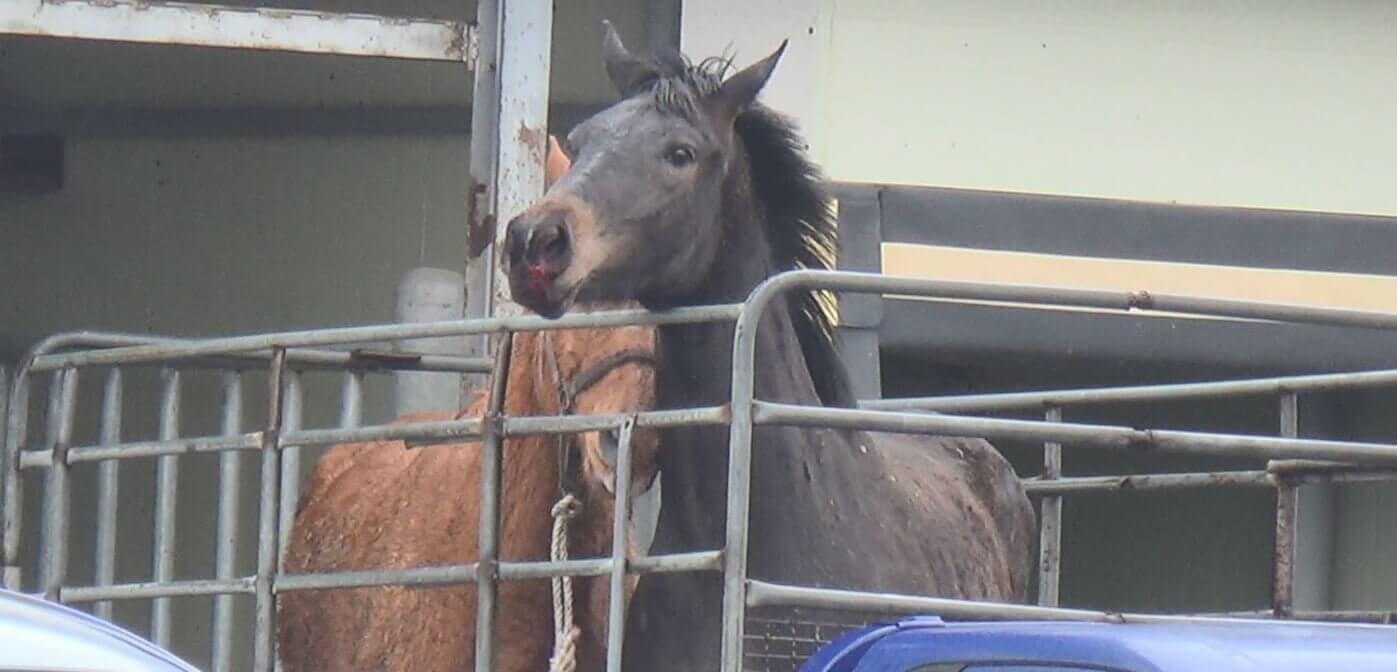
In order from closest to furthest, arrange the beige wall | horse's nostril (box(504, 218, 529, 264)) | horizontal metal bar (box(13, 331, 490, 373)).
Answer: horse's nostril (box(504, 218, 529, 264))
horizontal metal bar (box(13, 331, 490, 373))
the beige wall

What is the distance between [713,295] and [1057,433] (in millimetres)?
1119

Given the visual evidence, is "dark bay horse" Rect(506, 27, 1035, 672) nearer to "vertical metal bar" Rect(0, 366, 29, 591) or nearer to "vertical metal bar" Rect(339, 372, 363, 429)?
"vertical metal bar" Rect(339, 372, 363, 429)

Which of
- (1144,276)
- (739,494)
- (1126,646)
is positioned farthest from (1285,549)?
(1144,276)

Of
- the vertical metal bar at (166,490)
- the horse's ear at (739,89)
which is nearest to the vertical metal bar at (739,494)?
the horse's ear at (739,89)

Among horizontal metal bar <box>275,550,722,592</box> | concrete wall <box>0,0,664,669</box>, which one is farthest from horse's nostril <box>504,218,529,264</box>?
concrete wall <box>0,0,664,669</box>

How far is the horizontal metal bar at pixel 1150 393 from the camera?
5457mm

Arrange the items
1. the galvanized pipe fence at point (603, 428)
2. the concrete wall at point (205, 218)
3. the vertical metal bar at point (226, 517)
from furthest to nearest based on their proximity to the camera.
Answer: the concrete wall at point (205, 218) < the vertical metal bar at point (226, 517) < the galvanized pipe fence at point (603, 428)

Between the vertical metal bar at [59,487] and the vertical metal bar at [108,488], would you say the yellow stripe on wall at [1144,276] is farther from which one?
Answer: the vertical metal bar at [59,487]

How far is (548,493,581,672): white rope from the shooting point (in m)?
5.11

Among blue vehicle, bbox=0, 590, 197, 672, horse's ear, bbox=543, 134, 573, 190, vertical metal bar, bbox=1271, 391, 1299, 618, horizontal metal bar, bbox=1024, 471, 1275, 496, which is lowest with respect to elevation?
blue vehicle, bbox=0, 590, 197, 672

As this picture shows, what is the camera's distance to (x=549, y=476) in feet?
18.0

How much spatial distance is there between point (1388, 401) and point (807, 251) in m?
5.24

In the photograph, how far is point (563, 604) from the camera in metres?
5.17

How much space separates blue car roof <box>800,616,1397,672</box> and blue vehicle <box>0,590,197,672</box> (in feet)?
3.34
